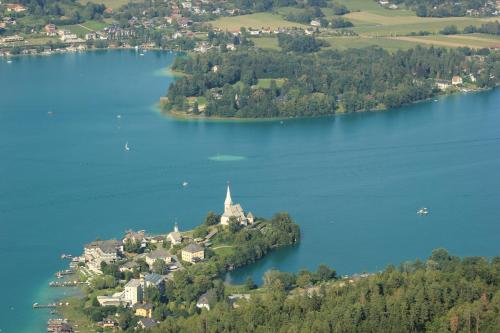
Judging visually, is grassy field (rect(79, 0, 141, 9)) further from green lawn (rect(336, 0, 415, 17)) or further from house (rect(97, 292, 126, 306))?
house (rect(97, 292, 126, 306))

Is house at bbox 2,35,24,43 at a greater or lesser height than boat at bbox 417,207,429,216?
greater

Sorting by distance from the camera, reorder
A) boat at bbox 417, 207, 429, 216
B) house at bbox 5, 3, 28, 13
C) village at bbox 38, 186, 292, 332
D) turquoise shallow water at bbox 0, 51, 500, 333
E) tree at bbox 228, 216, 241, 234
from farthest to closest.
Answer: house at bbox 5, 3, 28, 13
boat at bbox 417, 207, 429, 216
tree at bbox 228, 216, 241, 234
turquoise shallow water at bbox 0, 51, 500, 333
village at bbox 38, 186, 292, 332

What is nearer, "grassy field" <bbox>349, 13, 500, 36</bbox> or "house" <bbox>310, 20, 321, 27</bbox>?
"grassy field" <bbox>349, 13, 500, 36</bbox>

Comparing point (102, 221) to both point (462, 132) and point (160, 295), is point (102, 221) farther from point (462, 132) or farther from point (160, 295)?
point (462, 132)

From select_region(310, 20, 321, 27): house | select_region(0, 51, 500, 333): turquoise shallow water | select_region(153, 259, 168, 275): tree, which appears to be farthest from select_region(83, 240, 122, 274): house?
select_region(310, 20, 321, 27): house

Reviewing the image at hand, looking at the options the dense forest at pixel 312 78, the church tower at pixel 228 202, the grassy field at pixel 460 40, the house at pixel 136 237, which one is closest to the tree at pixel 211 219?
the church tower at pixel 228 202

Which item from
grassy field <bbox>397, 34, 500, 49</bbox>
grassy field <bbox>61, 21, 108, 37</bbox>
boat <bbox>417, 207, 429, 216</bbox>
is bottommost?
boat <bbox>417, 207, 429, 216</bbox>

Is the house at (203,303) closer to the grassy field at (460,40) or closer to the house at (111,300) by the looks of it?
the house at (111,300)
